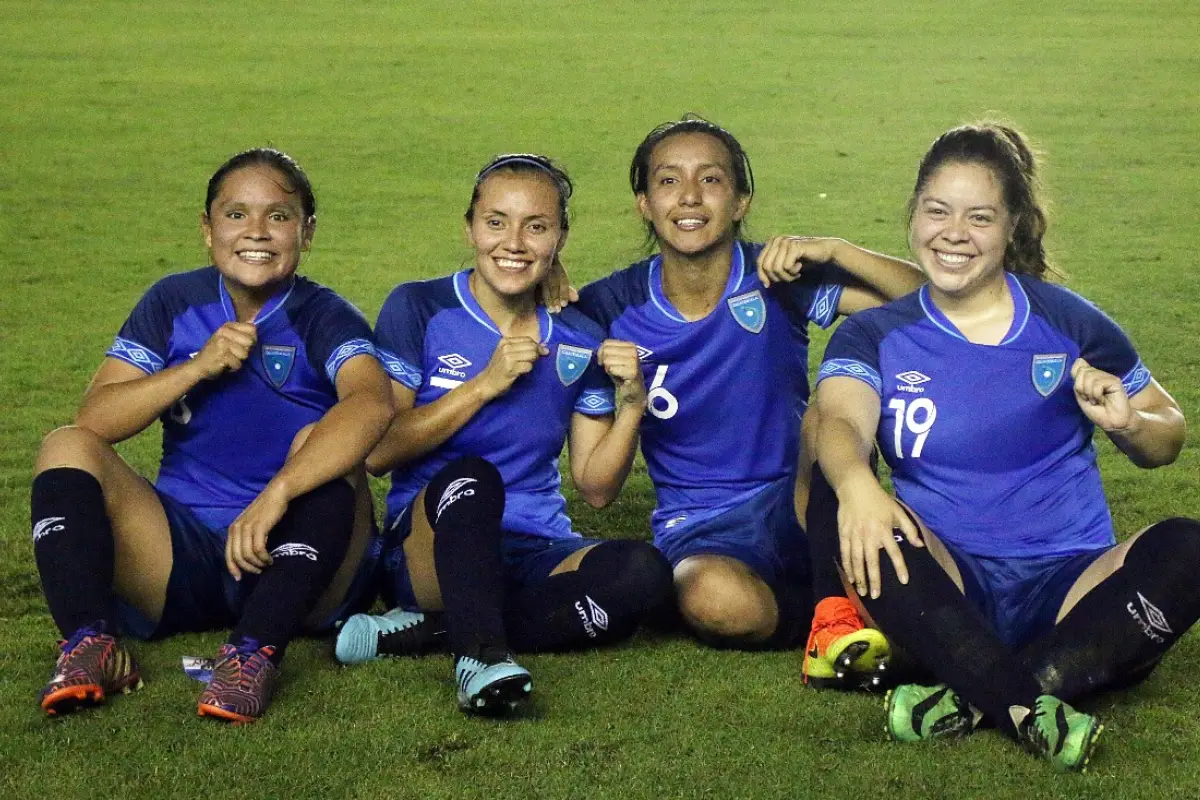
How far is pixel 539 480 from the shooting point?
4.27m

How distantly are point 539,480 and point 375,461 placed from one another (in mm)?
419

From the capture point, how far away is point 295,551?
379 cm

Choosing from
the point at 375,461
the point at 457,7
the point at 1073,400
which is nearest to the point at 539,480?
the point at 375,461

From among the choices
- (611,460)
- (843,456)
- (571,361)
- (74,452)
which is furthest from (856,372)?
(74,452)

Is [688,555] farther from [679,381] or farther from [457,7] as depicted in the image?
[457,7]

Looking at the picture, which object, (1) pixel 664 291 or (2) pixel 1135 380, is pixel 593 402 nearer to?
(1) pixel 664 291

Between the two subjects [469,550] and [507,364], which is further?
[507,364]

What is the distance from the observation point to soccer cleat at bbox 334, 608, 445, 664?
3.93 metres

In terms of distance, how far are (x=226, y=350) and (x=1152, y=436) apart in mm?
2098

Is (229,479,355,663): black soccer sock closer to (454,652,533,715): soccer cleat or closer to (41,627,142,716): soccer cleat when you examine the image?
(41,627,142,716): soccer cleat

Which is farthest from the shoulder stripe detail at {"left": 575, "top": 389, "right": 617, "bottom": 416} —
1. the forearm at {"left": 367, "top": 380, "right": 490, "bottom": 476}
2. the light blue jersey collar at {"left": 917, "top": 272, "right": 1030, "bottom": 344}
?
the light blue jersey collar at {"left": 917, "top": 272, "right": 1030, "bottom": 344}

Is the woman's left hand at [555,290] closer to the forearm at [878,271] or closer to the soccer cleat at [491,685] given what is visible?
the forearm at [878,271]

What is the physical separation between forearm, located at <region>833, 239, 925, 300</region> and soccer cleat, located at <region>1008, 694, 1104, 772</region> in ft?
4.34

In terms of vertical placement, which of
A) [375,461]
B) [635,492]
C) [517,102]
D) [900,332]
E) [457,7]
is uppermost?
[457,7]
